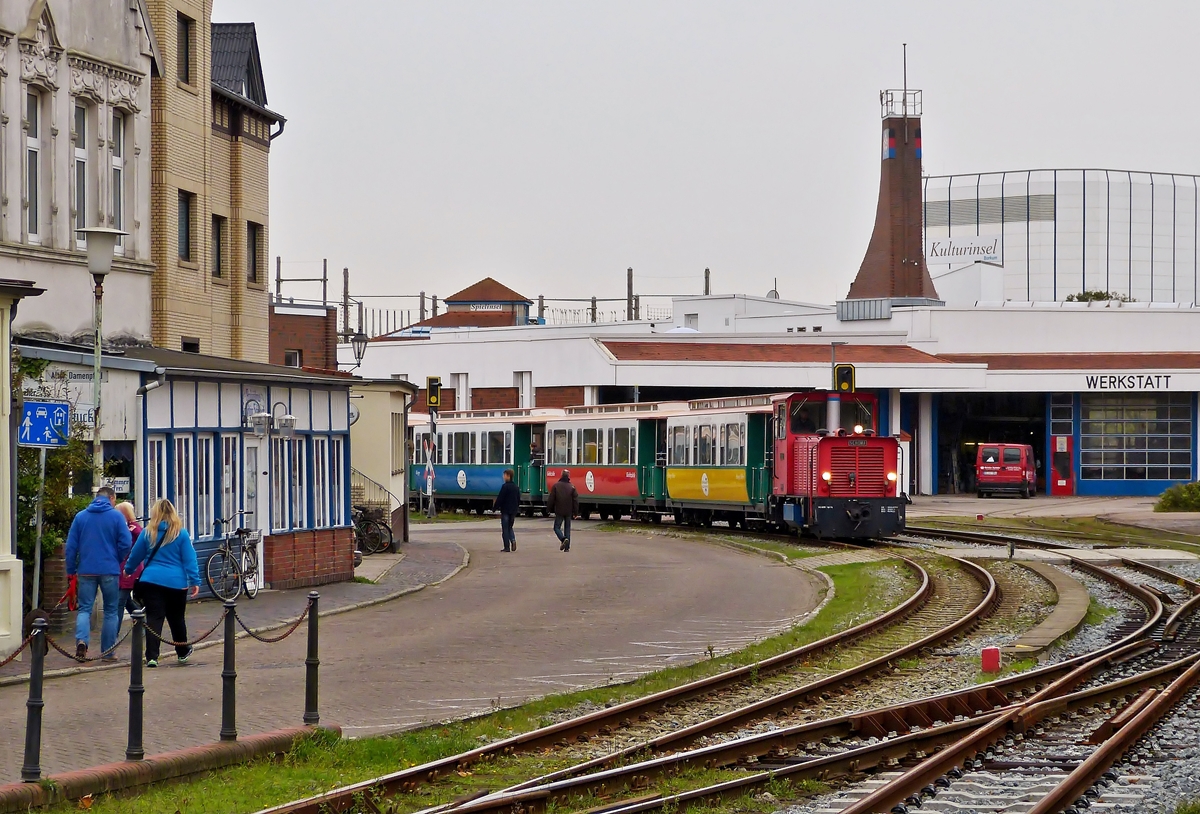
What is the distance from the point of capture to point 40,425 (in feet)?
51.4

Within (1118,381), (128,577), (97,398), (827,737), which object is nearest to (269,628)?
(128,577)

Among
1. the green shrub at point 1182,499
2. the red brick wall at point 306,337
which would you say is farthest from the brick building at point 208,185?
the green shrub at point 1182,499

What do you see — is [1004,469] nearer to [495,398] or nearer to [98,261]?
[495,398]

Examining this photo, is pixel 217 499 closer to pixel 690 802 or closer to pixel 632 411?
pixel 690 802

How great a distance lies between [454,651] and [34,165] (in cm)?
1392

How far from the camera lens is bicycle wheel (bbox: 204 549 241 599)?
20.5 meters

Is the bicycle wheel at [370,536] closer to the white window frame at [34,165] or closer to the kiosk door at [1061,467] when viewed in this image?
the white window frame at [34,165]

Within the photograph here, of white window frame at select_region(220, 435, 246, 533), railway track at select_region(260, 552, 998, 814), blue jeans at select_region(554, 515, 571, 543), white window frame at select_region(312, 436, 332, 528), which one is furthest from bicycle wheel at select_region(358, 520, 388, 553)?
railway track at select_region(260, 552, 998, 814)

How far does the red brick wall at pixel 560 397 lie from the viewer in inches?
2589

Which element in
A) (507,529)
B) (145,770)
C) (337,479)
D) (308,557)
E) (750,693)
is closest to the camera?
(145,770)

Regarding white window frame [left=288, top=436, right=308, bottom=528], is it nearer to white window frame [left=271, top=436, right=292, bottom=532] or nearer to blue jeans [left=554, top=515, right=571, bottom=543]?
white window frame [left=271, top=436, right=292, bottom=532]

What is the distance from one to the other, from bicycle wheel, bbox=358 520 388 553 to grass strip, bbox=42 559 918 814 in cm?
1642

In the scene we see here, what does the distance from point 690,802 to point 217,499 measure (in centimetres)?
1285

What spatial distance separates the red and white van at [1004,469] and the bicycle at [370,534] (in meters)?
37.3
